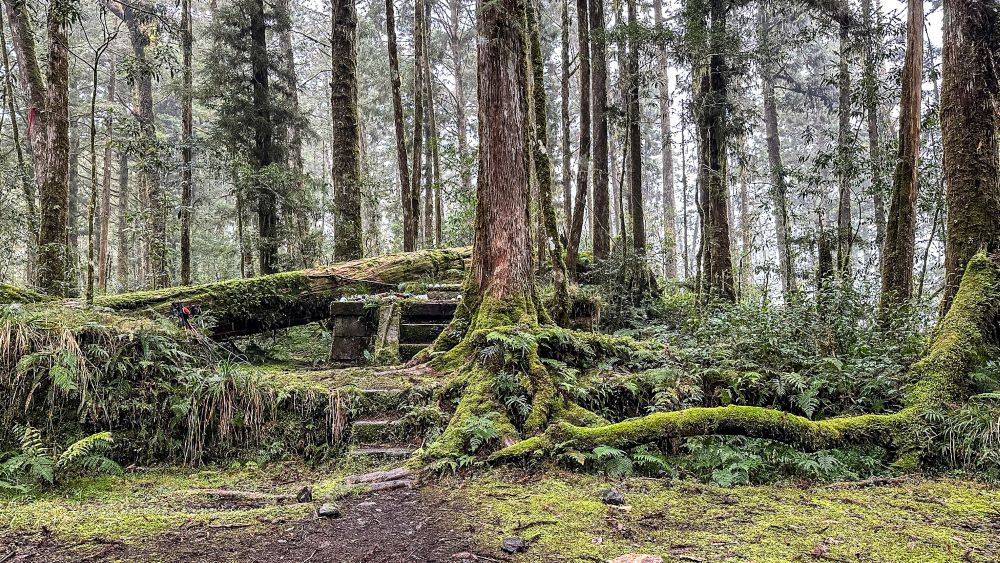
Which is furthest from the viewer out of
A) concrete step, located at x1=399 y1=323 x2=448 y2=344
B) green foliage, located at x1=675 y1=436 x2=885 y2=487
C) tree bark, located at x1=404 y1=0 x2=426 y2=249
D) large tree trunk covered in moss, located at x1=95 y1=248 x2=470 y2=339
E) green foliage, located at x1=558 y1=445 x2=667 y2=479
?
tree bark, located at x1=404 y1=0 x2=426 y2=249

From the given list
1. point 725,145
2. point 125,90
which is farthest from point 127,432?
point 125,90

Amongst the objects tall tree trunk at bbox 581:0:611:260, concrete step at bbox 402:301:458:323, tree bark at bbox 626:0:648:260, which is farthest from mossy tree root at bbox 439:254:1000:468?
tall tree trunk at bbox 581:0:611:260

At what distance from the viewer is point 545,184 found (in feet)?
25.0

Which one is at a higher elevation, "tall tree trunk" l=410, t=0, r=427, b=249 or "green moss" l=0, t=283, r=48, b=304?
"tall tree trunk" l=410, t=0, r=427, b=249

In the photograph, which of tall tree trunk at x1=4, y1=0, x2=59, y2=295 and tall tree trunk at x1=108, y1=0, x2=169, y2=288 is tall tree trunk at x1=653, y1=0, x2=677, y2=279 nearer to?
tall tree trunk at x1=108, y1=0, x2=169, y2=288

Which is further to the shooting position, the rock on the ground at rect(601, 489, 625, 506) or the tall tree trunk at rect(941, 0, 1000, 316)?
the tall tree trunk at rect(941, 0, 1000, 316)

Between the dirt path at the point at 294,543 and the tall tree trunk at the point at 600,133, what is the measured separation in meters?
10.4

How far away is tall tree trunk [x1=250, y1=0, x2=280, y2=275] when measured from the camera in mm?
13188

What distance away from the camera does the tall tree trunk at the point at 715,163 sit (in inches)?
453

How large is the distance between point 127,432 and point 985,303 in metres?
7.68

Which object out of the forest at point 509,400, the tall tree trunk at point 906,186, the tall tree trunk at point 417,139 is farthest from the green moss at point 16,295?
the tall tree trunk at point 906,186

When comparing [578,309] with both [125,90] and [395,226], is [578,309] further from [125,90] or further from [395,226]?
[125,90]

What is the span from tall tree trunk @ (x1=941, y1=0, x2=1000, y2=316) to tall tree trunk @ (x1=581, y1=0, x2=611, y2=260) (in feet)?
22.9

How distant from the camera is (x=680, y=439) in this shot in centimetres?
410
